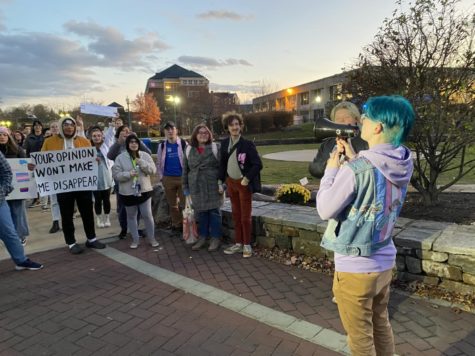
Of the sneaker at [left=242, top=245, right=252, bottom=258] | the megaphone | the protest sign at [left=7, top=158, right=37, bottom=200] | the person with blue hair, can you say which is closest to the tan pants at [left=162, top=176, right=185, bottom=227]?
the sneaker at [left=242, top=245, right=252, bottom=258]

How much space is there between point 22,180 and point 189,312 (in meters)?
3.76

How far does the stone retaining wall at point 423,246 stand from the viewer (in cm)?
322

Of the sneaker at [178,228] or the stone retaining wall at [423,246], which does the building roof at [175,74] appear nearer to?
the sneaker at [178,228]

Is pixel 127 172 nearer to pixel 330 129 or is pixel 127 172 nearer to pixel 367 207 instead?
pixel 330 129

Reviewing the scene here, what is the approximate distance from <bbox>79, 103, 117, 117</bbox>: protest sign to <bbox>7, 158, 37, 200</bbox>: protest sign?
15.4 feet

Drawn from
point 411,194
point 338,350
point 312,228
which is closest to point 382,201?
point 338,350

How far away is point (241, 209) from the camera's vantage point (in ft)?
15.3

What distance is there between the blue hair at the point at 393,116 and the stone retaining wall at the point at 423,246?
2.10 m

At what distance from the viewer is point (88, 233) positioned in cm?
525

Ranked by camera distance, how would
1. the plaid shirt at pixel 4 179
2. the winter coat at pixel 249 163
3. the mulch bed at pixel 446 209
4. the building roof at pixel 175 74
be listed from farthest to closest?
the building roof at pixel 175 74, the mulch bed at pixel 446 209, the winter coat at pixel 249 163, the plaid shirt at pixel 4 179

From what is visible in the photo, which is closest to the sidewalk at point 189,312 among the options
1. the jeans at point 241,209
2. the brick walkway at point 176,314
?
the brick walkway at point 176,314

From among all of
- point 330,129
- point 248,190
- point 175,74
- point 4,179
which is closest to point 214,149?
point 248,190

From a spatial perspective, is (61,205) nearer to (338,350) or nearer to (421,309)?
(338,350)

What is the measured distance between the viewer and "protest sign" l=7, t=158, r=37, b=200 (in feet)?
17.1
